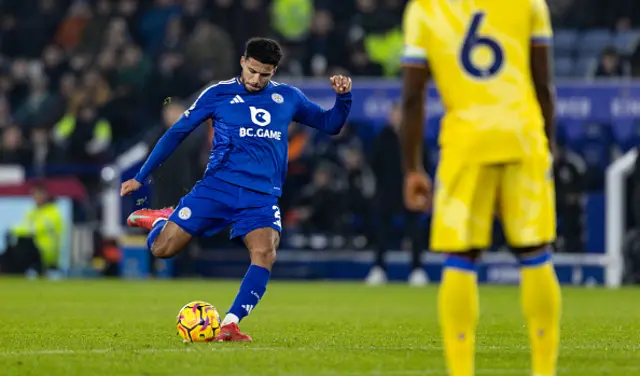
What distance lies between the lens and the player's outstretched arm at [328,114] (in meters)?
9.74

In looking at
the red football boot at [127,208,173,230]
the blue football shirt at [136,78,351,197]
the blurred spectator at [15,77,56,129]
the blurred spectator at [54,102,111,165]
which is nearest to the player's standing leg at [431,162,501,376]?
the blue football shirt at [136,78,351,197]

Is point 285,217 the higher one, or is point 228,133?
point 228,133

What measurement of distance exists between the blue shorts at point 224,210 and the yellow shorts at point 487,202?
358 cm

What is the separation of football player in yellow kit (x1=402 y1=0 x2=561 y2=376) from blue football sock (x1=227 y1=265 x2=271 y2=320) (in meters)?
3.35

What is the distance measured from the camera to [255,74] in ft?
31.8

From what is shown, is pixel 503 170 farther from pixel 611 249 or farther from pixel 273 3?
pixel 273 3

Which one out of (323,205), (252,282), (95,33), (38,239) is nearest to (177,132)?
(252,282)

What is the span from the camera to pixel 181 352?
841 cm

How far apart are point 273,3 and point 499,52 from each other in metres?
18.7

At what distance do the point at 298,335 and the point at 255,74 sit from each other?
6.34 ft

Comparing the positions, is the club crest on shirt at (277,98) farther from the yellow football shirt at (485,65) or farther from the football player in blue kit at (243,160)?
the yellow football shirt at (485,65)

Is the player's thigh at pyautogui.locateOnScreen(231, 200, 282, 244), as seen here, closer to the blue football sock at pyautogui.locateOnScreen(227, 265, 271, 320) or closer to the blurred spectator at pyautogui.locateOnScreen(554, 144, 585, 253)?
the blue football sock at pyautogui.locateOnScreen(227, 265, 271, 320)

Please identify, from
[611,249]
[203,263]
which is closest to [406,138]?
[611,249]

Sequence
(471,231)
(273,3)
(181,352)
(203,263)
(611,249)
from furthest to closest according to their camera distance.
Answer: (273,3) < (203,263) < (611,249) < (181,352) < (471,231)
